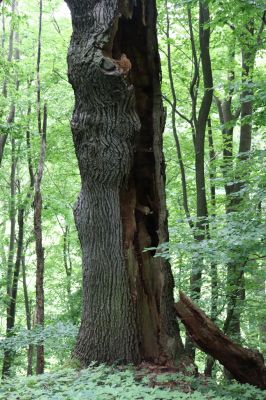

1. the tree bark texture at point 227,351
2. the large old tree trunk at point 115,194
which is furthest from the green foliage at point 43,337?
the tree bark texture at point 227,351

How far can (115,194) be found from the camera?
527 centimetres

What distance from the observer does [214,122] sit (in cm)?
1291

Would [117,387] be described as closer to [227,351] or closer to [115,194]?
[227,351]

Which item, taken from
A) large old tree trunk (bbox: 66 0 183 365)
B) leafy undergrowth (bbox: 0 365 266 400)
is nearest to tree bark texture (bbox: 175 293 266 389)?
leafy undergrowth (bbox: 0 365 266 400)

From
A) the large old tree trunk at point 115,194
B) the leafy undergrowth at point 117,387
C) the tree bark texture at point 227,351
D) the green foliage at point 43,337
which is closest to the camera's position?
the leafy undergrowth at point 117,387

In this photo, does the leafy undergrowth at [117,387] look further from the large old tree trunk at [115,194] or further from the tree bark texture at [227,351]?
the large old tree trunk at [115,194]

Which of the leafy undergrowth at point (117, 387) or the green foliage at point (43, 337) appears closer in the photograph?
the leafy undergrowth at point (117, 387)

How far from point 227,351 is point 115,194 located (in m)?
2.24

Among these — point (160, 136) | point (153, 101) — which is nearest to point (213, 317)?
point (160, 136)

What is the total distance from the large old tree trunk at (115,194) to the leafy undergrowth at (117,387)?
1.58ft

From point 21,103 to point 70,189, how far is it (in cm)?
517

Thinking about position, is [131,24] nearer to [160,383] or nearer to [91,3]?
[91,3]

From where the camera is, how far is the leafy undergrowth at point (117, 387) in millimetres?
3504

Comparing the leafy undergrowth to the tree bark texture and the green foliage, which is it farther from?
the green foliage
